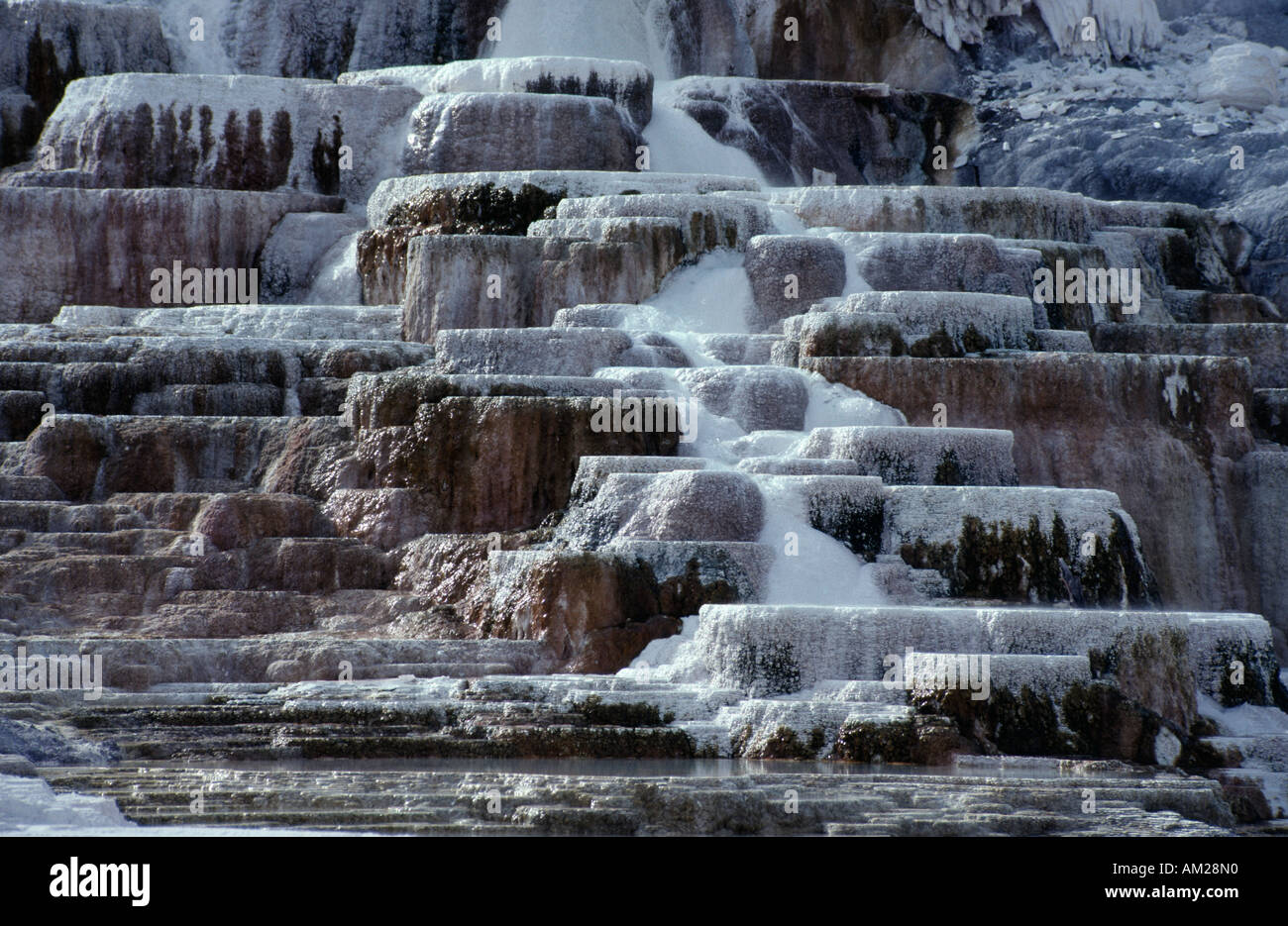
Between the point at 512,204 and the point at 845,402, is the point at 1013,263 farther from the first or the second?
the point at 512,204

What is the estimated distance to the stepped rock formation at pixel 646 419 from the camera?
886cm

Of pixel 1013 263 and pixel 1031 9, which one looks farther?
pixel 1031 9

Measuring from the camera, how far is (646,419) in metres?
12.9

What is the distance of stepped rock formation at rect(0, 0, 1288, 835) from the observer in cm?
886

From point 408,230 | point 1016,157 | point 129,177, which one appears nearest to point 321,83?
point 129,177

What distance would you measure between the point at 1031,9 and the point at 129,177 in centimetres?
1199

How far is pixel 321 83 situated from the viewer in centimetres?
2036
